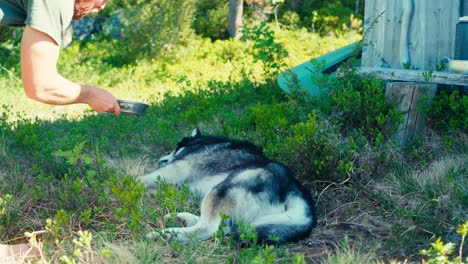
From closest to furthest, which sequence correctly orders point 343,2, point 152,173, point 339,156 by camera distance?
point 339,156 < point 152,173 < point 343,2

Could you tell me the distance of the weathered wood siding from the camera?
6.26m

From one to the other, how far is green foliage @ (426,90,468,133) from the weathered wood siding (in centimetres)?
50

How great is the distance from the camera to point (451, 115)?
597cm

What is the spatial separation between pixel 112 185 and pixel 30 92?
112cm

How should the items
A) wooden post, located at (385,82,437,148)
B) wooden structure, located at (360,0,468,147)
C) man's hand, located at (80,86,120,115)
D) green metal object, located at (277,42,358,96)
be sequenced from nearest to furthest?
1. man's hand, located at (80,86,120,115)
2. wooden post, located at (385,82,437,148)
3. wooden structure, located at (360,0,468,147)
4. green metal object, located at (277,42,358,96)

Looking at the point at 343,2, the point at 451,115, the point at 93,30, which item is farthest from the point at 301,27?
the point at 451,115

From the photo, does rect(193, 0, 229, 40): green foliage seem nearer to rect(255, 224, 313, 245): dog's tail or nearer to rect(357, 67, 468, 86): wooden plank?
rect(357, 67, 468, 86): wooden plank

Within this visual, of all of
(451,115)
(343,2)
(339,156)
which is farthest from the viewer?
(343,2)

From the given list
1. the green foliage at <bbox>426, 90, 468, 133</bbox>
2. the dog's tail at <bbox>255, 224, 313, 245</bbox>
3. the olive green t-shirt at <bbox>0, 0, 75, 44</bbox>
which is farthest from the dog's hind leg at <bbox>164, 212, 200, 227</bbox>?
the green foliage at <bbox>426, 90, 468, 133</bbox>

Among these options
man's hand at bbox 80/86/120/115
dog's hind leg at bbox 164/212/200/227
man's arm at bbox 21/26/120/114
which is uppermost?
man's arm at bbox 21/26/120/114

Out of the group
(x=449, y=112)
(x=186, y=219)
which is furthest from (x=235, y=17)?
(x=186, y=219)

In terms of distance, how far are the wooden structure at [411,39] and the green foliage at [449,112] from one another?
8.3 inches

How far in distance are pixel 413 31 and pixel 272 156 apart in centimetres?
224

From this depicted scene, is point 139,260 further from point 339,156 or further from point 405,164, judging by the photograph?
point 405,164
